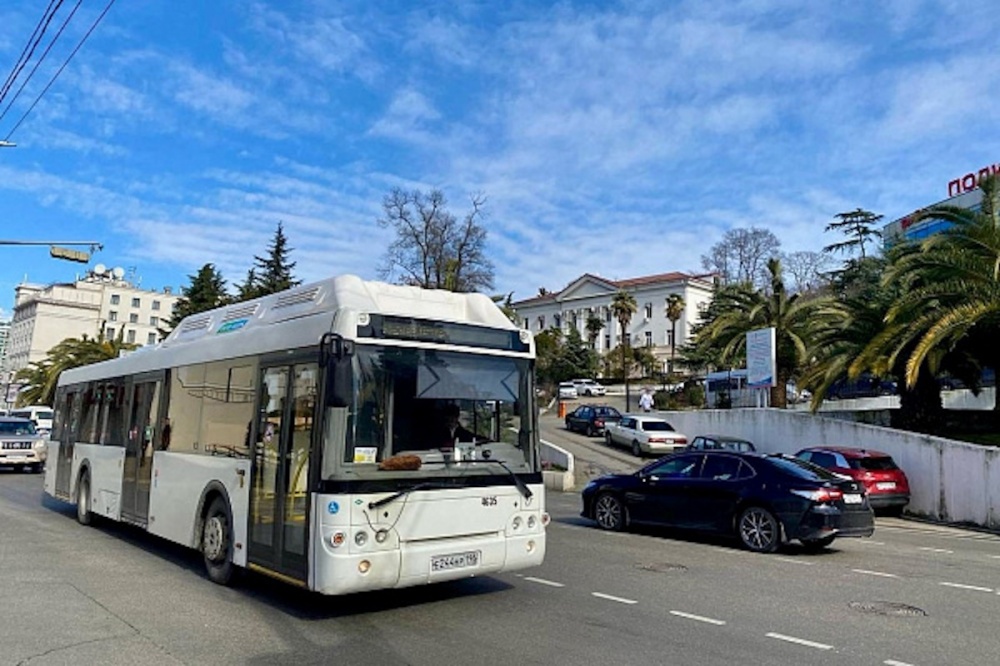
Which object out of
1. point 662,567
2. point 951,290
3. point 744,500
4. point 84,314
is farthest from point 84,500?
point 84,314

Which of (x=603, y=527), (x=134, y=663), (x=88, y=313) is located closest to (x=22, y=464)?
(x=603, y=527)

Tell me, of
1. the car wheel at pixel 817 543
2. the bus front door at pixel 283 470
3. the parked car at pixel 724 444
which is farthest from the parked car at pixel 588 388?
the bus front door at pixel 283 470

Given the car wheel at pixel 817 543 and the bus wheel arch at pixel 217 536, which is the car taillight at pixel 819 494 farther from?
the bus wheel arch at pixel 217 536

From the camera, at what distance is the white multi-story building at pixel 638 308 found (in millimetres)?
93188

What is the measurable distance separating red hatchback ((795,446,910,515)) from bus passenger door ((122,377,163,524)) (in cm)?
1416

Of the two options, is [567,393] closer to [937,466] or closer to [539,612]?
[937,466]

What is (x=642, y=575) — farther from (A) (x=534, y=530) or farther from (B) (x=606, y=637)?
(B) (x=606, y=637)

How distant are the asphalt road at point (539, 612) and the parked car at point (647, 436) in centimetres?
1978

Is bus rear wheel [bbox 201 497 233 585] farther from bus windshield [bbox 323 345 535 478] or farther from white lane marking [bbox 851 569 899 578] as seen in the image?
white lane marking [bbox 851 569 899 578]

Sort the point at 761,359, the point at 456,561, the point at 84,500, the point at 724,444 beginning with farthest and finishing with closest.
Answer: the point at 761,359 → the point at 724,444 → the point at 84,500 → the point at 456,561

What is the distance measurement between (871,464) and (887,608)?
36.7 ft

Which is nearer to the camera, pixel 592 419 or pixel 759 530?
pixel 759 530

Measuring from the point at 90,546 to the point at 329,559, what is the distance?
21.5ft

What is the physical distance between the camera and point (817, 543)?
39.4ft
